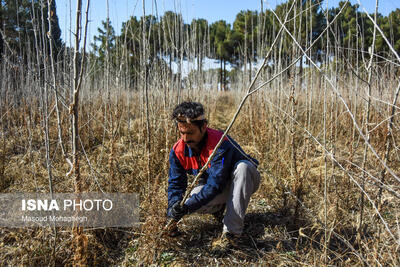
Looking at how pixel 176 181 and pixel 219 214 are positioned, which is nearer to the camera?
pixel 176 181

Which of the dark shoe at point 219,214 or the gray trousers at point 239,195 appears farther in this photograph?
the dark shoe at point 219,214

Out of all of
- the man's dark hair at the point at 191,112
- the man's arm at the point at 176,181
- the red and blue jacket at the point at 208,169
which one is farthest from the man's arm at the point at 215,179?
the man's dark hair at the point at 191,112

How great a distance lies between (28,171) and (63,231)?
4.85 ft

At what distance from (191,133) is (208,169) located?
0.26m

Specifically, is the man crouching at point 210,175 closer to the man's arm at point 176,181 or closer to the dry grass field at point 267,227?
the man's arm at point 176,181

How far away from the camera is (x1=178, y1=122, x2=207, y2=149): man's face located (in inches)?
60.5

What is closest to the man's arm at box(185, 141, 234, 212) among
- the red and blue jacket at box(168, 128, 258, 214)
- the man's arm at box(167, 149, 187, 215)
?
the red and blue jacket at box(168, 128, 258, 214)

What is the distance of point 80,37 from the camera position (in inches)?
41.4

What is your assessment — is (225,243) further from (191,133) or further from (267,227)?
(191,133)

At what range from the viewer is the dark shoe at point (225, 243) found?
4.89 feet

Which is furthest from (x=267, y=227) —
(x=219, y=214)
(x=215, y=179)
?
(x=215, y=179)

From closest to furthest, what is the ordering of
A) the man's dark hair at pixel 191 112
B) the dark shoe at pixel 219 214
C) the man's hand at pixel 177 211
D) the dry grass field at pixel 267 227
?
the dry grass field at pixel 267 227, the man's hand at pixel 177 211, the man's dark hair at pixel 191 112, the dark shoe at pixel 219 214

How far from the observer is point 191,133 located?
1.54m

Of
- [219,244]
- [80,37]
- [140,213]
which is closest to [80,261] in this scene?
[140,213]
